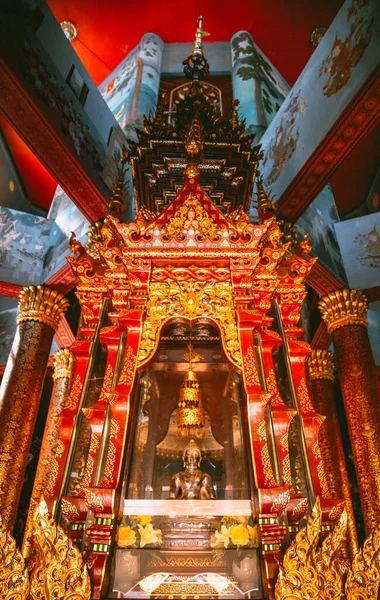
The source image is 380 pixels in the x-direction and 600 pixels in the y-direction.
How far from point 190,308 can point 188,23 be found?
13126mm

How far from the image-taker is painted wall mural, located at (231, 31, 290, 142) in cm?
1070

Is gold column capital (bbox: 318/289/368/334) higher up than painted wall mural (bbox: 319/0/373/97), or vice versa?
painted wall mural (bbox: 319/0/373/97)

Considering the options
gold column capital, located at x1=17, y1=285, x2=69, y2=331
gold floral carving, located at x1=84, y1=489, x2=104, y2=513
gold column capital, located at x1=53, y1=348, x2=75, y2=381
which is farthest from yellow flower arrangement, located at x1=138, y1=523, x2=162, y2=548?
gold column capital, located at x1=53, y1=348, x2=75, y2=381

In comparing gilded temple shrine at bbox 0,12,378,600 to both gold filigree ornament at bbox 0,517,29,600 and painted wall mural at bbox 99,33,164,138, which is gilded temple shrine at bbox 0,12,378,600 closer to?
gold filigree ornament at bbox 0,517,29,600

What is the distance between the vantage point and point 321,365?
33.1 feet

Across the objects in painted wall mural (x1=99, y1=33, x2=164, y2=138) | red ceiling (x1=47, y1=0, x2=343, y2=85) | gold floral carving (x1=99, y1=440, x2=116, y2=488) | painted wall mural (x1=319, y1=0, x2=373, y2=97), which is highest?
red ceiling (x1=47, y1=0, x2=343, y2=85)

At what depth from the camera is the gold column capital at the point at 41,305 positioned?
809cm

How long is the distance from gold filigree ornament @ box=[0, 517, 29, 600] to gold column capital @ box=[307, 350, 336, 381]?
828 centimetres

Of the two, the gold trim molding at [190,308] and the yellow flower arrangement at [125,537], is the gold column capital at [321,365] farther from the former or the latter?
the yellow flower arrangement at [125,537]

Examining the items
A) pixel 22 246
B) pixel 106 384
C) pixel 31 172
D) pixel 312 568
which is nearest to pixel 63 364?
pixel 22 246

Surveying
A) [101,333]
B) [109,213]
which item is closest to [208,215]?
[109,213]

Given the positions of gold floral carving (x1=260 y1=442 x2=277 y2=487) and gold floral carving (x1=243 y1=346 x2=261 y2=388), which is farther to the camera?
gold floral carving (x1=243 y1=346 x2=261 y2=388)

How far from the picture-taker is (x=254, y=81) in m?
11.7

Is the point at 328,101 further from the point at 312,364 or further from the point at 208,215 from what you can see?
the point at 312,364
